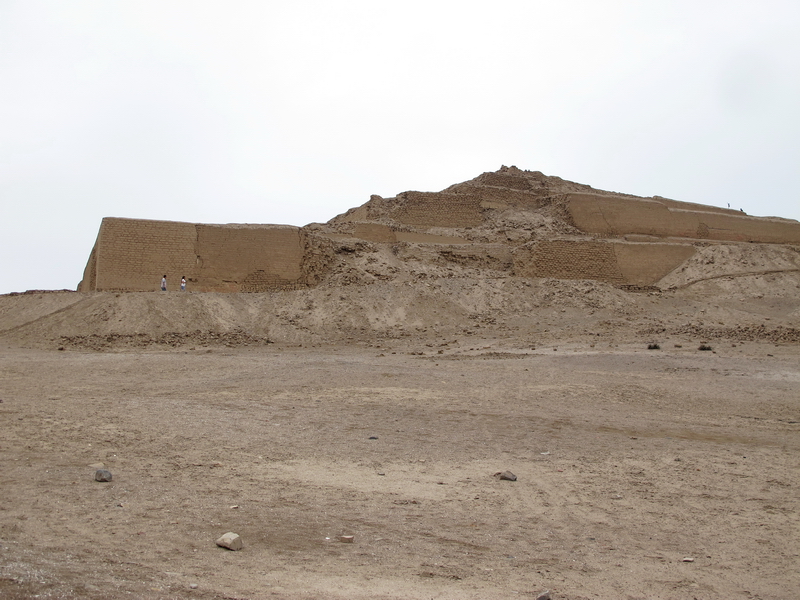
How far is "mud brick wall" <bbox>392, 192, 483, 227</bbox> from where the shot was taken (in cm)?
2323

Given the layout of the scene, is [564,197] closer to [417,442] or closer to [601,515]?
[417,442]

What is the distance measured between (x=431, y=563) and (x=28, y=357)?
34.6 ft

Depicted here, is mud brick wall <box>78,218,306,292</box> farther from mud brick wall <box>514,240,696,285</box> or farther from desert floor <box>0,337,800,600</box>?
desert floor <box>0,337,800,600</box>

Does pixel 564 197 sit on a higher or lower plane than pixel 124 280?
higher

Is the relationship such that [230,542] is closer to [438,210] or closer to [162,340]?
[162,340]

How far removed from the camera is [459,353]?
13.8 meters

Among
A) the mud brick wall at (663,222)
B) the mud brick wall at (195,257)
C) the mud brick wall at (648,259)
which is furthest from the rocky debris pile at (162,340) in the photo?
the mud brick wall at (663,222)

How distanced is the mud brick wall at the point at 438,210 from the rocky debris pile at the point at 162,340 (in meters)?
9.39

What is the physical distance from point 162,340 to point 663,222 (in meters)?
19.0

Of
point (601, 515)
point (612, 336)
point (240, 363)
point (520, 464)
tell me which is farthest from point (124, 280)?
point (601, 515)

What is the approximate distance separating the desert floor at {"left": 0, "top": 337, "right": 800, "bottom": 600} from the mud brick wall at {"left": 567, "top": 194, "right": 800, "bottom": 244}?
1555 cm

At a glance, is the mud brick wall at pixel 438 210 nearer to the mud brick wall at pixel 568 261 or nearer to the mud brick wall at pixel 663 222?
the mud brick wall at pixel 568 261

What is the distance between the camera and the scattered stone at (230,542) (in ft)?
11.8

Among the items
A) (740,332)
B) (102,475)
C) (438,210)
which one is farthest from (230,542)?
(438,210)
